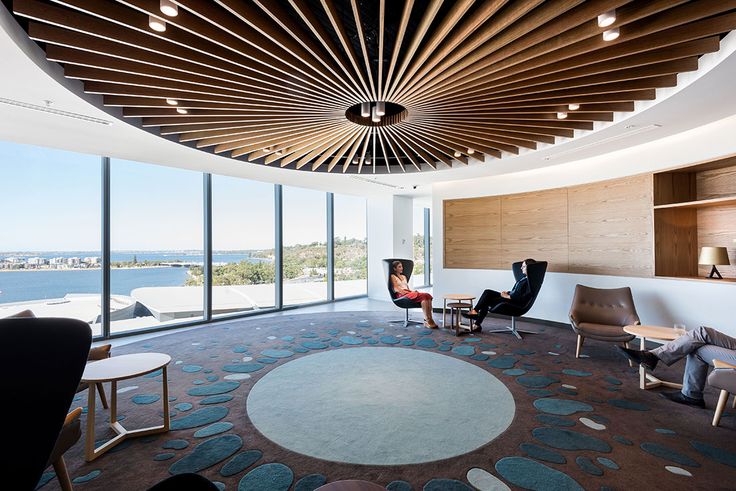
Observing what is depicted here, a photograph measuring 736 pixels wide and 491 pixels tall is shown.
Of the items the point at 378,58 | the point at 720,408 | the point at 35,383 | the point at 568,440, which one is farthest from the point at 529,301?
the point at 35,383

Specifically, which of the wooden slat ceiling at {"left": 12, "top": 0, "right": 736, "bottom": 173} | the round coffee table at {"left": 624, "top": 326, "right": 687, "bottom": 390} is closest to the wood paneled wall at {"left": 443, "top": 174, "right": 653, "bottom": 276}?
the round coffee table at {"left": 624, "top": 326, "right": 687, "bottom": 390}

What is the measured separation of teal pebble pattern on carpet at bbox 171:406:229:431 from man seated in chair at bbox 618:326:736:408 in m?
4.28

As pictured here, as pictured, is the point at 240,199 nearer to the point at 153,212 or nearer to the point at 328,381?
the point at 153,212

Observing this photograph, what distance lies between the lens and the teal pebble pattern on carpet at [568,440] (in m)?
2.72

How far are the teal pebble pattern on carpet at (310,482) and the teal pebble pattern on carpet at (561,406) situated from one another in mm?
2179

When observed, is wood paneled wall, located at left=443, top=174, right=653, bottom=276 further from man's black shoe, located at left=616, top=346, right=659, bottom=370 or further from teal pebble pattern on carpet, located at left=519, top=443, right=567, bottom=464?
teal pebble pattern on carpet, located at left=519, top=443, right=567, bottom=464

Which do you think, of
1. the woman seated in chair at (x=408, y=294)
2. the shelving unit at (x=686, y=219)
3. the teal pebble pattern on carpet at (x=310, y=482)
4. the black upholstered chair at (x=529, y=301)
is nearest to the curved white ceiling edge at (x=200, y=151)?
the shelving unit at (x=686, y=219)

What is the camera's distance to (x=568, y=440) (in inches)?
111

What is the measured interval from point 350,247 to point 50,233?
21.5 ft

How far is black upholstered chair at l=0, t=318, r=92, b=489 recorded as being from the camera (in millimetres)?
1329

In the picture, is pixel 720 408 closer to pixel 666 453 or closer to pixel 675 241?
pixel 666 453

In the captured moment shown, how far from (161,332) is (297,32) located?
6145 mm

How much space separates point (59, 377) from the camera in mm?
1396

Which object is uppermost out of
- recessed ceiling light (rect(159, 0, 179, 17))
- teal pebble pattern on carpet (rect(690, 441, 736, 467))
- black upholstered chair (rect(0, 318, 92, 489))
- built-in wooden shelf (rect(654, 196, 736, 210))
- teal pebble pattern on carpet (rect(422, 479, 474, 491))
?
recessed ceiling light (rect(159, 0, 179, 17))
